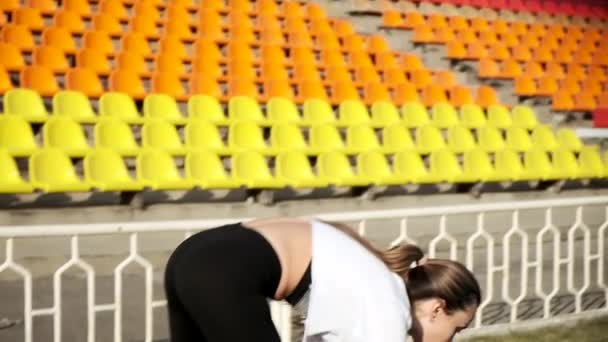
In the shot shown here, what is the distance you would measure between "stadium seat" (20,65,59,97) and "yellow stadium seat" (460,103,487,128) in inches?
172

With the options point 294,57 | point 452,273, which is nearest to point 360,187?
point 294,57

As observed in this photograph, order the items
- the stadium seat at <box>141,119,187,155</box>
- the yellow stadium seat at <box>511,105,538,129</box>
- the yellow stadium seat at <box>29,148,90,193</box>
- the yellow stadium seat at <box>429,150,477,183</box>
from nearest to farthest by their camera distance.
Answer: the yellow stadium seat at <box>29,148,90,193</box> < the stadium seat at <box>141,119,187,155</box> < the yellow stadium seat at <box>429,150,477,183</box> < the yellow stadium seat at <box>511,105,538,129</box>

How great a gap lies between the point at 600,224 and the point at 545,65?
21.5 feet

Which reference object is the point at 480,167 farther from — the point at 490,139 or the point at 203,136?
the point at 203,136

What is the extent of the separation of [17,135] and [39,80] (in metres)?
1.18

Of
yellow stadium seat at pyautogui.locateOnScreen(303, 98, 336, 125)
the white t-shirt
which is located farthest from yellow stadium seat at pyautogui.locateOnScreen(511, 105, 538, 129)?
the white t-shirt

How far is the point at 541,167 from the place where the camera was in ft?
30.6

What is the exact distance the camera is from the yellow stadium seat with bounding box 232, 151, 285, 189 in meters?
7.39

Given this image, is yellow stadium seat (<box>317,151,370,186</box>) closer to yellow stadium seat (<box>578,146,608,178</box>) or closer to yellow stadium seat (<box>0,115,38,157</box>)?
yellow stadium seat (<box>0,115,38,157</box>)

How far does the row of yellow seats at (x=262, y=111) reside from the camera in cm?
755

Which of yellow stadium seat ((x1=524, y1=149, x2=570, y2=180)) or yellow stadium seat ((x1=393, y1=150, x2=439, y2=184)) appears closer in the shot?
yellow stadium seat ((x1=393, y1=150, x2=439, y2=184))

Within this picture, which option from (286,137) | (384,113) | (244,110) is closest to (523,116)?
(384,113)

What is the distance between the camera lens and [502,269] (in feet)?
18.0

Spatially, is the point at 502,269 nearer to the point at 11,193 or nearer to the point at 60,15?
the point at 11,193
